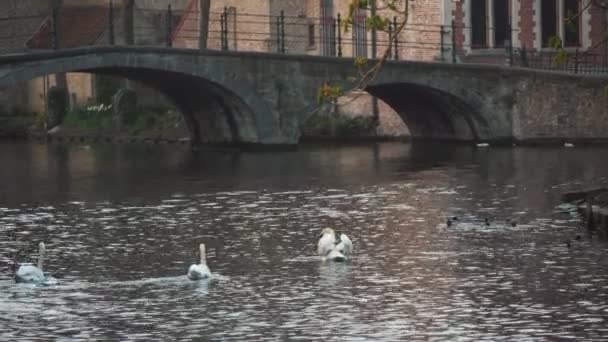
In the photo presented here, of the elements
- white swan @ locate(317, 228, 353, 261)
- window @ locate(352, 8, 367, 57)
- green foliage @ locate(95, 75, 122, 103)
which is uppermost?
window @ locate(352, 8, 367, 57)

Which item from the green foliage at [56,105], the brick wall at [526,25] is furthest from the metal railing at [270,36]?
the green foliage at [56,105]

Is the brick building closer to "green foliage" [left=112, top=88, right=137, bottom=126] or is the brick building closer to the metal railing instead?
the metal railing

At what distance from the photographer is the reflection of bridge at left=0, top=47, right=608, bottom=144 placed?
160 feet

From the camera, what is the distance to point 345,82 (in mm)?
49781

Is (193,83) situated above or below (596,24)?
below

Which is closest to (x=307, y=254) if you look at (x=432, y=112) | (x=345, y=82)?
(x=345, y=82)

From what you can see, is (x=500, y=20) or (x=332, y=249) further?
(x=500, y=20)

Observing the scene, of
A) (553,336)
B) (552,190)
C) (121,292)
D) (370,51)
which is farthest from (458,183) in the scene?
(370,51)

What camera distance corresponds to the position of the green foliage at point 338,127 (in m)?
57.5

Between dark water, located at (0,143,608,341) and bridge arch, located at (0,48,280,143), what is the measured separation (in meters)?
3.82

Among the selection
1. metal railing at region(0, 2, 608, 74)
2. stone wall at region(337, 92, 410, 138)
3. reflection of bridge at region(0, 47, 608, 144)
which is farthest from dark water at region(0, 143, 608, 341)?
stone wall at region(337, 92, 410, 138)

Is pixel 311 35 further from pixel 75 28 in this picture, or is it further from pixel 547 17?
pixel 75 28

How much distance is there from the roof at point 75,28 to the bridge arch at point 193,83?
23.6 m

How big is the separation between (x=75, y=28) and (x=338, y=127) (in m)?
24.4
